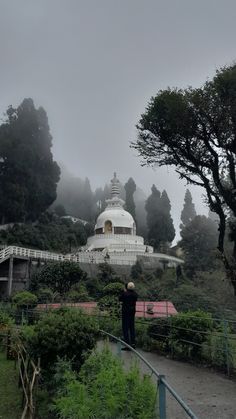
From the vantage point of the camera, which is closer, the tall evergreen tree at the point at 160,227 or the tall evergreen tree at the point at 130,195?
the tall evergreen tree at the point at 160,227

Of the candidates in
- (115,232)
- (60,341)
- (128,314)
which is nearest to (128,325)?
(128,314)

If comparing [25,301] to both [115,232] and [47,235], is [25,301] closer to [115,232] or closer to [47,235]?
[47,235]

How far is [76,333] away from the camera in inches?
253

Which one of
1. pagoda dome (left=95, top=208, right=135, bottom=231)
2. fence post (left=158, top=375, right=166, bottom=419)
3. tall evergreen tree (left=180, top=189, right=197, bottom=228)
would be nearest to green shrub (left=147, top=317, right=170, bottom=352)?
fence post (left=158, top=375, right=166, bottom=419)

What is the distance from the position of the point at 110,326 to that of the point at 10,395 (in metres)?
5.83

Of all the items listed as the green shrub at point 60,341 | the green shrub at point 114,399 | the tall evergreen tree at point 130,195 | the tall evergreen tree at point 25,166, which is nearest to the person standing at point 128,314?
the green shrub at point 60,341

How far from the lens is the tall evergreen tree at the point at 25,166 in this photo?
42.6 metres

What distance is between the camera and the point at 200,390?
658 cm

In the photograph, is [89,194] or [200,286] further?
[89,194]

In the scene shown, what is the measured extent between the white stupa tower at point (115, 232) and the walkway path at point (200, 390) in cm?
3744

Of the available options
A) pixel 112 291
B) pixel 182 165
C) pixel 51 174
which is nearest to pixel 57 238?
pixel 51 174

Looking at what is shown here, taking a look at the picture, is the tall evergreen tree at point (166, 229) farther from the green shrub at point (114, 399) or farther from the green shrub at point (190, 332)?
the green shrub at point (114, 399)

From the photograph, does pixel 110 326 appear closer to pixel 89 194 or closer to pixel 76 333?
pixel 76 333

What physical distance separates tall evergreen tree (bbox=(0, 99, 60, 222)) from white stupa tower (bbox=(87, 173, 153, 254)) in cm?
791
